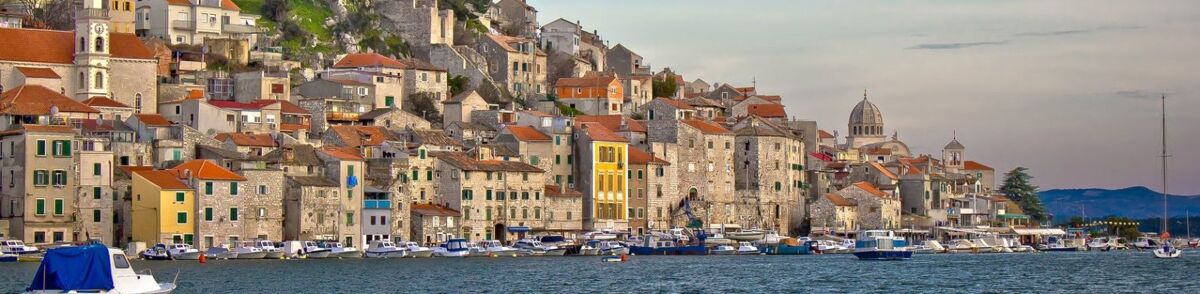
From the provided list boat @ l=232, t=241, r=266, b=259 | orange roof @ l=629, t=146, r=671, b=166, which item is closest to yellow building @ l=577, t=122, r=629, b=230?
orange roof @ l=629, t=146, r=671, b=166

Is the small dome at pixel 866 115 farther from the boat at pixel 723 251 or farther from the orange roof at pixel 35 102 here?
the orange roof at pixel 35 102

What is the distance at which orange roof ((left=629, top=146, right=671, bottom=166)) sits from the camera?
4867 inches

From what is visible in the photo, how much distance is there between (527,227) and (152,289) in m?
52.9

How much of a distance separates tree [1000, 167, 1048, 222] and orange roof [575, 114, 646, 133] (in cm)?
5274

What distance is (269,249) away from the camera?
333ft

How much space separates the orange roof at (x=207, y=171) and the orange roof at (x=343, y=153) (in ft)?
19.3

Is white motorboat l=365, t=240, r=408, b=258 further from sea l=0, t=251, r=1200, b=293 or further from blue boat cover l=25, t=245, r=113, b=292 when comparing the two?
blue boat cover l=25, t=245, r=113, b=292

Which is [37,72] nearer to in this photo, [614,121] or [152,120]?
[152,120]

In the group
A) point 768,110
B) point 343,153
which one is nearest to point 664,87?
point 768,110

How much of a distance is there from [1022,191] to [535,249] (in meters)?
74.6

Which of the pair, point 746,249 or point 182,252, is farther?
point 746,249

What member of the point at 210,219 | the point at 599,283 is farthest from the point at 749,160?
the point at 599,283

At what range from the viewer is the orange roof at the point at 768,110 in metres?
149

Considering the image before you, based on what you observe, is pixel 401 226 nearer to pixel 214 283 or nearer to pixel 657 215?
pixel 657 215
